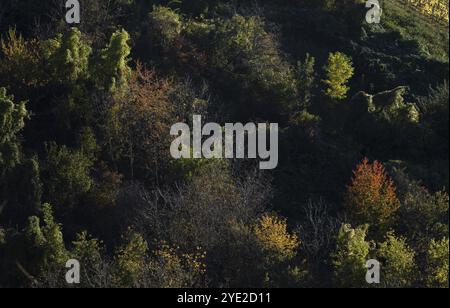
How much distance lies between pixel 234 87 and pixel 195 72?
265 centimetres

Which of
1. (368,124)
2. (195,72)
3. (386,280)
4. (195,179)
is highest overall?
(195,72)

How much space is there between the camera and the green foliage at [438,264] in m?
38.2

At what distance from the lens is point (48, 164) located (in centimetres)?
4462

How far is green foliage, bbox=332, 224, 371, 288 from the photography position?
3875 cm

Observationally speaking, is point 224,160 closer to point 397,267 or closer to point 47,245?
point 47,245

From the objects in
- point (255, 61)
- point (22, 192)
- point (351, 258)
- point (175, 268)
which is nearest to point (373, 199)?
point (351, 258)

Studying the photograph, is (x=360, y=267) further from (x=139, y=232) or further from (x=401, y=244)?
(x=139, y=232)

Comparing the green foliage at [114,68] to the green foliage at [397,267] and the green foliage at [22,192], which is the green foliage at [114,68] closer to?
→ the green foliage at [22,192]

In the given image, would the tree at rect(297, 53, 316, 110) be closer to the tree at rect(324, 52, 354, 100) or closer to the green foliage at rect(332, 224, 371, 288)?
the tree at rect(324, 52, 354, 100)

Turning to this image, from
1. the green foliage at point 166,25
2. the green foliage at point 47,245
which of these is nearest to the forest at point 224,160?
the green foliage at point 47,245

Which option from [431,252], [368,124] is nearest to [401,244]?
[431,252]

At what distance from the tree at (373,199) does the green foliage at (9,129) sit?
1805 centimetres

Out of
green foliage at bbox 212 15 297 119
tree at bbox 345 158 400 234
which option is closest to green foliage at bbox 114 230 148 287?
tree at bbox 345 158 400 234

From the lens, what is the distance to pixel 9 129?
45.1 meters
